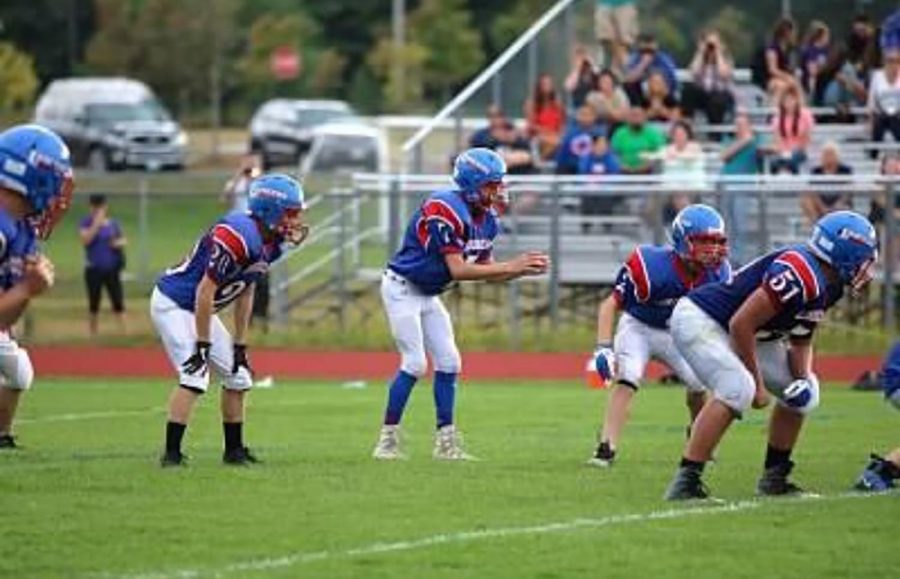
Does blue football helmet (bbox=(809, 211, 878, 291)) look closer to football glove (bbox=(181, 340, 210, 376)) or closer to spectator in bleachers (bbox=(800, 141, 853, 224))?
football glove (bbox=(181, 340, 210, 376))

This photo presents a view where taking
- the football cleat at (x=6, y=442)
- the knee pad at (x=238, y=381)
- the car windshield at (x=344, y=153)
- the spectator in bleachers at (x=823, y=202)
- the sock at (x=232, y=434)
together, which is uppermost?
the knee pad at (x=238, y=381)

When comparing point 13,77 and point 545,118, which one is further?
point 13,77

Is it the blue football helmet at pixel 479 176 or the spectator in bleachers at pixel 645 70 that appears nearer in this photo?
the blue football helmet at pixel 479 176

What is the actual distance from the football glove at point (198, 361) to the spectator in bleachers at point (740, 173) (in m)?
12.6

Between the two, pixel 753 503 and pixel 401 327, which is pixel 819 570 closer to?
pixel 753 503

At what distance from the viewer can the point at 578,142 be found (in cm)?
2720

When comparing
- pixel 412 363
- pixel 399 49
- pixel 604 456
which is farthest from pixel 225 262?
pixel 399 49

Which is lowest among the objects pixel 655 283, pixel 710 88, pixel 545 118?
pixel 545 118

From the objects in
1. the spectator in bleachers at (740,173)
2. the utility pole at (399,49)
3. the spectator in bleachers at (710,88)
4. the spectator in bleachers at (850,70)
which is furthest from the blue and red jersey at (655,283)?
the utility pole at (399,49)

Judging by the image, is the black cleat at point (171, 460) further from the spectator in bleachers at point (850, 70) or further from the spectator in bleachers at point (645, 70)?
the spectator in bleachers at point (850, 70)

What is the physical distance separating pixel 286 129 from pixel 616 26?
74.4ft

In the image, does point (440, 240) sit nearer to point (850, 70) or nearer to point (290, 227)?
point (290, 227)

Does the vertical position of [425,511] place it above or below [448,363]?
below

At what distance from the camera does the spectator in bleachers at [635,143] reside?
27.2 metres
